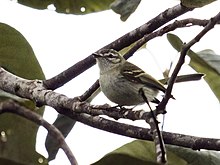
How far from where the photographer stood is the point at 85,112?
1.79m

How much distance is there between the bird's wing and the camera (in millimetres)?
2404

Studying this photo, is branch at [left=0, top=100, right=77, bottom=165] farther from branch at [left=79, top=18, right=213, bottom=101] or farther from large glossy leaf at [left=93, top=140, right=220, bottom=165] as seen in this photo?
branch at [left=79, top=18, right=213, bottom=101]

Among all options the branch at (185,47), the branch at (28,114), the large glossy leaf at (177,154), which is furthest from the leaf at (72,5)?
the branch at (28,114)

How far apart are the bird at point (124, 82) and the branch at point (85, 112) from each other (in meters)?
0.46

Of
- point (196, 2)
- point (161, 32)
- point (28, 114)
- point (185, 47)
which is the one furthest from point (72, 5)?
point (28, 114)

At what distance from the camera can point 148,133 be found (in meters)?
1.55

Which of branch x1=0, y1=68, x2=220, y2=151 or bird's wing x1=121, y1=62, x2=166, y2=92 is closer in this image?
branch x1=0, y1=68, x2=220, y2=151

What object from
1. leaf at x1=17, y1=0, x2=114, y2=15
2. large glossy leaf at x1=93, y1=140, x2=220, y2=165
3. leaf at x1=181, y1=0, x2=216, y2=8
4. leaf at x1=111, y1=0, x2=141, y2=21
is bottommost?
large glossy leaf at x1=93, y1=140, x2=220, y2=165

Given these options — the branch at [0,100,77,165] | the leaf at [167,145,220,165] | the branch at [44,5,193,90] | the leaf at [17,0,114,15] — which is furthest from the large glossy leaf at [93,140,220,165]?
the leaf at [17,0,114,15]

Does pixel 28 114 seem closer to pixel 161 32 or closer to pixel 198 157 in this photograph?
pixel 198 157

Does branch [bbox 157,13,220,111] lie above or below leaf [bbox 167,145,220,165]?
above

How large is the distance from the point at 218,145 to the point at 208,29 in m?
0.30

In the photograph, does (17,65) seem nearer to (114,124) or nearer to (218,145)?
(114,124)

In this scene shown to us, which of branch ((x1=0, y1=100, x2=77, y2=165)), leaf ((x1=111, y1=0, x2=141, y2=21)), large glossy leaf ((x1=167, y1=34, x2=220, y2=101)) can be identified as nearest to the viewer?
branch ((x1=0, y1=100, x2=77, y2=165))
